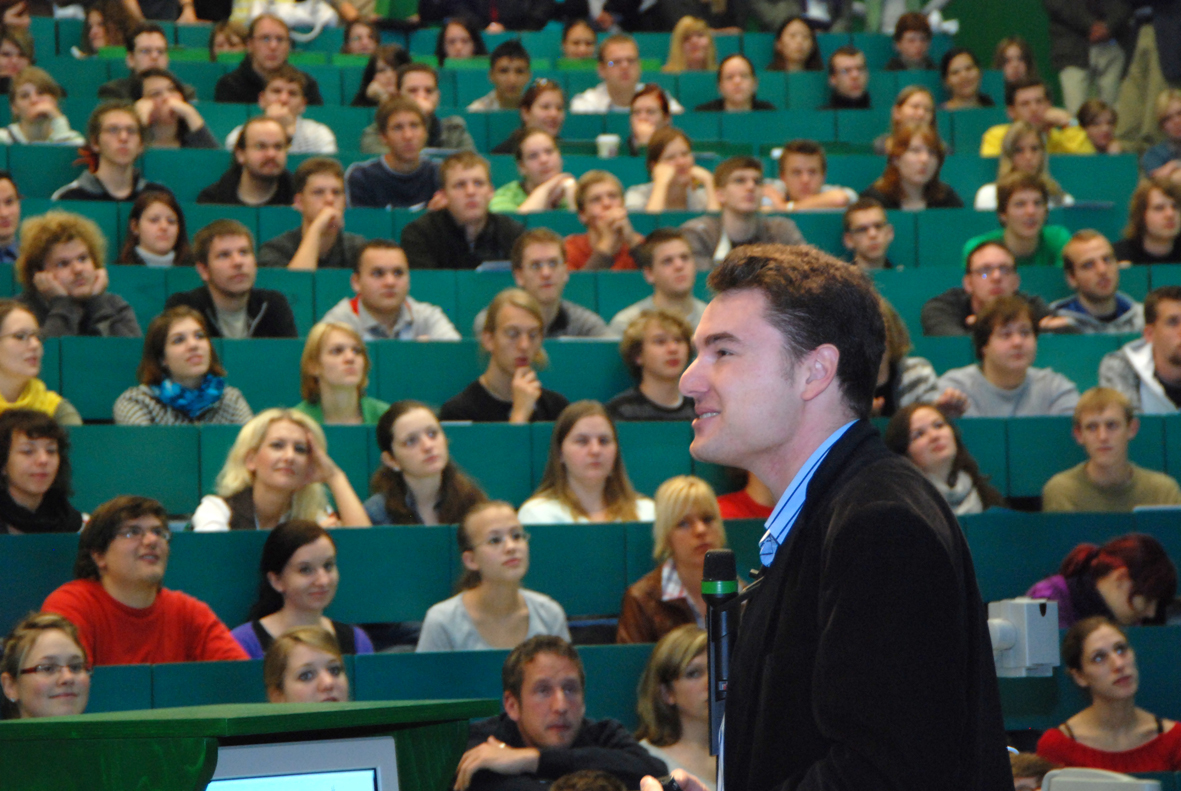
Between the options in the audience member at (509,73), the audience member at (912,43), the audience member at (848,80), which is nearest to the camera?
the audience member at (509,73)

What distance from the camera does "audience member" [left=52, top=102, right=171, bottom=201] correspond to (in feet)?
16.0

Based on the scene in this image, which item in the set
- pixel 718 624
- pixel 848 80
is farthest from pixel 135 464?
pixel 848 80

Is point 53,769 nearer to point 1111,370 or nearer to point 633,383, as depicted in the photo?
point 633,383

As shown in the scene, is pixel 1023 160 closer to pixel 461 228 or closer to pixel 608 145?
pixel 608 145

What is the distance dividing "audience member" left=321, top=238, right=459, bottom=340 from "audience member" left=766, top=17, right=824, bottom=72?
341 cm

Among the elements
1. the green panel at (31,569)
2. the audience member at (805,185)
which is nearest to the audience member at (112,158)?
the green panel at (31,569)

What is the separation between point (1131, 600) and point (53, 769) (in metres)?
2.86

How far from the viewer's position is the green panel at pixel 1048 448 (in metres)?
4.17

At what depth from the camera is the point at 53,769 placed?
1067mm

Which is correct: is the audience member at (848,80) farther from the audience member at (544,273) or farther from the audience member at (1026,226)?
A: the audience member at (544,273)

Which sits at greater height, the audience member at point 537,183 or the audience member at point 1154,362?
the audience member at point 537,183

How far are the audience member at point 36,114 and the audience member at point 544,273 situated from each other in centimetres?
193

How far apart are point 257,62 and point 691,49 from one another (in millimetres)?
2223

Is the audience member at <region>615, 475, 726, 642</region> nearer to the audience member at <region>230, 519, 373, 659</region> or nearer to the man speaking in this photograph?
the audience member at <region>230, 519, 373, 659</region>
